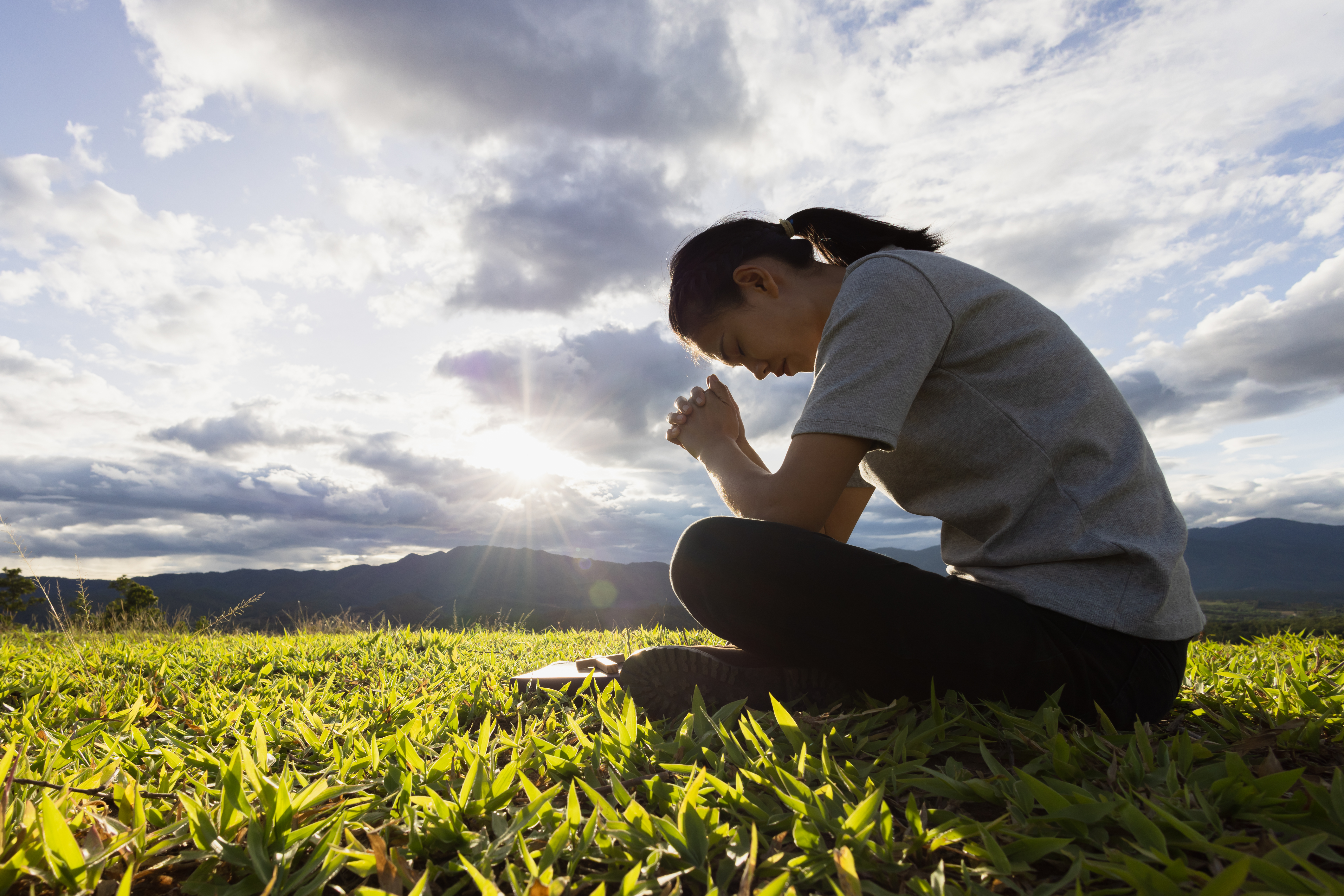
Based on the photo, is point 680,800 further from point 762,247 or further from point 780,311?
point 762,247

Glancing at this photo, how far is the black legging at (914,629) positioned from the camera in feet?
5.81

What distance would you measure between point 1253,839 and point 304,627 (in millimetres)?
7099

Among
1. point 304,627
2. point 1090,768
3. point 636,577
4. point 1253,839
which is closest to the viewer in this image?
point 1253,839

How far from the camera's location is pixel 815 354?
2396 millimetres

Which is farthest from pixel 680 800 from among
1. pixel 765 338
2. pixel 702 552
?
pixel 765 338

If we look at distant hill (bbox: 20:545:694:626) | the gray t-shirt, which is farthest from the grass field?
distant hill (bbox: 20:545:694:626)

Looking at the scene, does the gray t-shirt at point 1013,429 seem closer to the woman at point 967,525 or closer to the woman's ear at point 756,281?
the woman at point 967,525

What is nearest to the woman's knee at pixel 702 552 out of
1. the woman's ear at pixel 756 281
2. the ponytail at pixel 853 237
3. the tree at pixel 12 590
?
the woman's ear at pixel 756 281

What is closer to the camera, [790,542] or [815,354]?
[790,542]

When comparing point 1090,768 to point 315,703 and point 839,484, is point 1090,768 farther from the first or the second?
point 315,703

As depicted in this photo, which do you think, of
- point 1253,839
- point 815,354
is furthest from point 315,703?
point 1253,839

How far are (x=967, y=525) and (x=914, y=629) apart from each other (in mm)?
389

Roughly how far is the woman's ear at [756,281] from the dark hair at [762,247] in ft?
0.10

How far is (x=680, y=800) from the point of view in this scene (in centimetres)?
137
